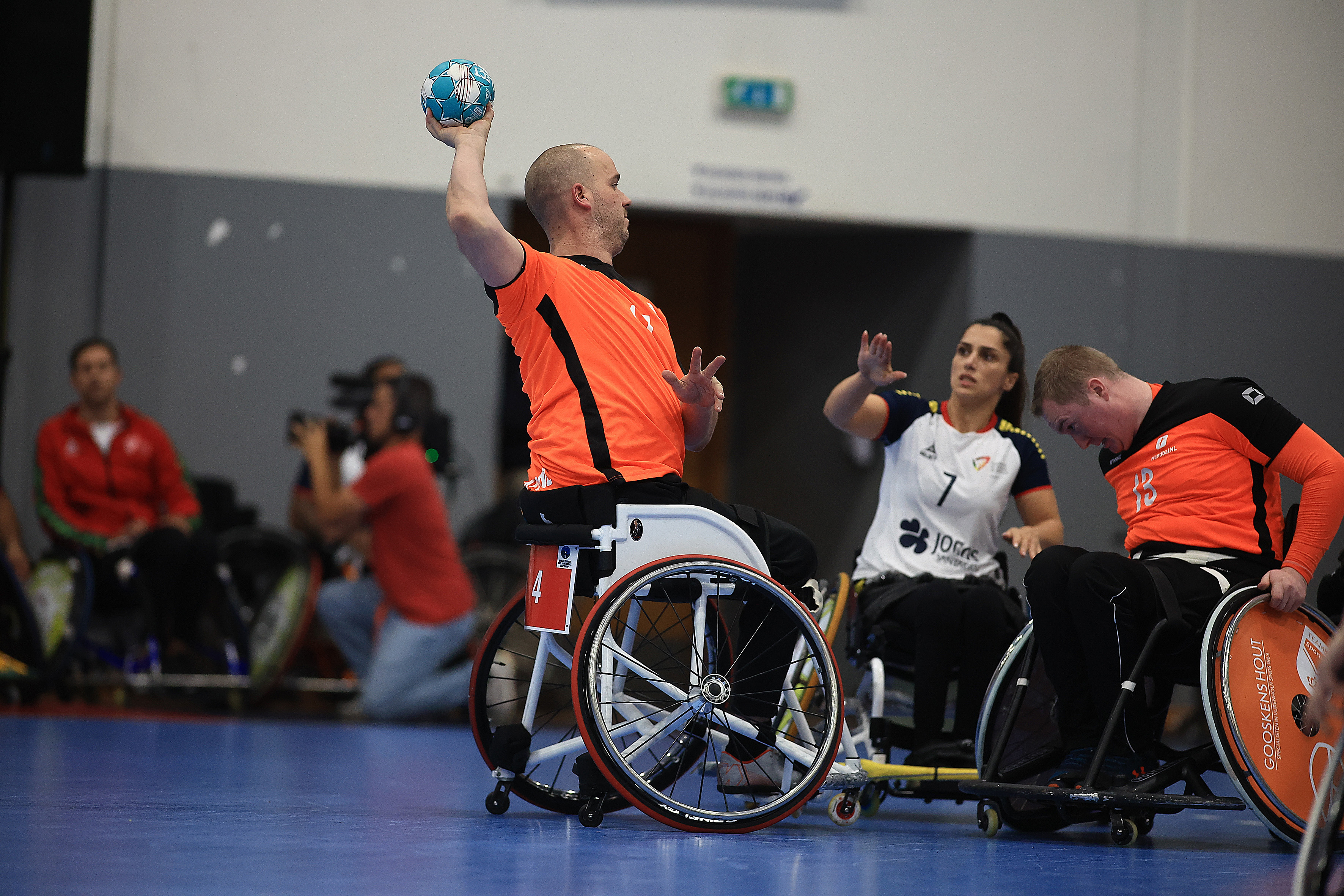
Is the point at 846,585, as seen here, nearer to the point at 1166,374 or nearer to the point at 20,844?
the point at 20,844

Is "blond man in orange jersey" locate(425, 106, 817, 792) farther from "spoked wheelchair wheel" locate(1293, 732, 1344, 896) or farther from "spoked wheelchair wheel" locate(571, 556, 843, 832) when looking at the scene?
"spoked wheelchair wheel" locate(1293, 732, 1344, 896)

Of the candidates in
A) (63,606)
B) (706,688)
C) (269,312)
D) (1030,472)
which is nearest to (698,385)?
(706,688)

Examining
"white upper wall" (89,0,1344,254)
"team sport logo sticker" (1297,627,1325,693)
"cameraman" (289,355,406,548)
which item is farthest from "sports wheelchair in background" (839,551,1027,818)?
"white upper wall" (89,0,1344,254)

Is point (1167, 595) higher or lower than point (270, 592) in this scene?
higher

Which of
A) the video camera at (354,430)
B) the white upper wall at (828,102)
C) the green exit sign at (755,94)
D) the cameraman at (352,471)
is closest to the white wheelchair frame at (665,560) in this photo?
the cameraman at (352,471)

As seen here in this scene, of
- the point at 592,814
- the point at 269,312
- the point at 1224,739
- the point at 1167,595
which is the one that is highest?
the point at 269,312

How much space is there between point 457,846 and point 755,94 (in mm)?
4867

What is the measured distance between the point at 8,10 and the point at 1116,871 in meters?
5.39

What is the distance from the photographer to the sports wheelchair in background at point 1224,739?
8.68ft

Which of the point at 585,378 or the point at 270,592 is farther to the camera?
the point at 270,592

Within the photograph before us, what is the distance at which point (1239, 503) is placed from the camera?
2.99 m

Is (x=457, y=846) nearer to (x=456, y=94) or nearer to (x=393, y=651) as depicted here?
(x=456, y=94)

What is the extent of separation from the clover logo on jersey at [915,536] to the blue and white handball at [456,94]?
1.52m

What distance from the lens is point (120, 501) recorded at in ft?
19.0
